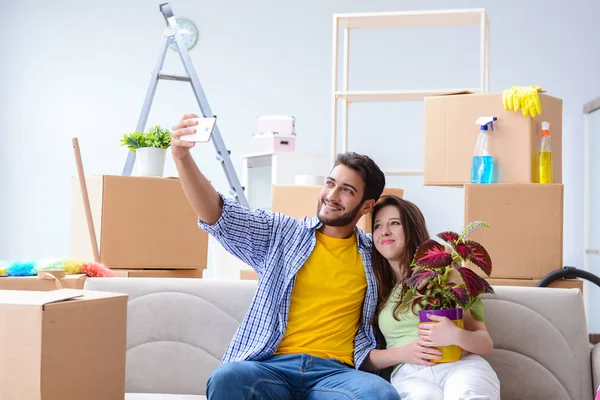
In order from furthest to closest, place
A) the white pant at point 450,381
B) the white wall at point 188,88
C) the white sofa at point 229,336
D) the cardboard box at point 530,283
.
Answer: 1. the white wall at point 188,88
2. the cardboard box at point 530,283
3. the white sofa at point 229,336
4. the white pant at point 450,381

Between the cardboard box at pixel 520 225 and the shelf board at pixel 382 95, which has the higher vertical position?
the shelf board at pixel 382 95

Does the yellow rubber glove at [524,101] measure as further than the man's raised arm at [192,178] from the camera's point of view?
Yes

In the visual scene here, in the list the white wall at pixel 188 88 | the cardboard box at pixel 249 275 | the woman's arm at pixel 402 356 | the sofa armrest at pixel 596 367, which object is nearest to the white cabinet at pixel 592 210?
the white wall at pixel 188 88

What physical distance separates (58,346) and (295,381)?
73 centimetres

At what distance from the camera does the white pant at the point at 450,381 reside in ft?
5.74

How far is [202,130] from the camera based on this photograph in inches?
70.4

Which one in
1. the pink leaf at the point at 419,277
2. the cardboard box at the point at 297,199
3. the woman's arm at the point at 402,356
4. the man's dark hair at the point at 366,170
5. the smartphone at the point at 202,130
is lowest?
the woman's arm at the point at 402,356

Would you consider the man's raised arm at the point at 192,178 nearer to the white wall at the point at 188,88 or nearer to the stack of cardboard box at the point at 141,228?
the stack of cardboard box at the point at 141,228

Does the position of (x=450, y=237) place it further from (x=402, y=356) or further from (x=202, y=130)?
(x=202, y=130)

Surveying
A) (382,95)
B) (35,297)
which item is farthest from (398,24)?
(35,297)

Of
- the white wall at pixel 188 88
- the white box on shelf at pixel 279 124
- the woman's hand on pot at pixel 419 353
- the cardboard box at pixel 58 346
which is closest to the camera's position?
the cardboard box at pixel 58 346

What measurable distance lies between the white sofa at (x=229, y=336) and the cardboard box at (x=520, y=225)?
19.9 inches

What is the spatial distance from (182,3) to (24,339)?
14.7ft

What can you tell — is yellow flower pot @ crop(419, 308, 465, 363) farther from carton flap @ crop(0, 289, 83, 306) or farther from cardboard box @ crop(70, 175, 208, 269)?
cardboard box @ crop(70, 175, 208, 269)
